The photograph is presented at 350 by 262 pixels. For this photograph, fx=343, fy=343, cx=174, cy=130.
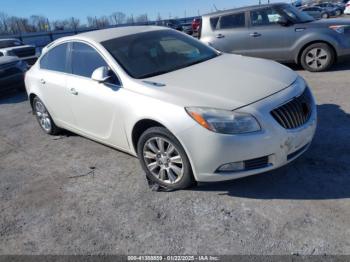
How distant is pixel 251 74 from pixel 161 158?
1321 millimetres

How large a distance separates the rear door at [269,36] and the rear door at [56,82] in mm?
5175

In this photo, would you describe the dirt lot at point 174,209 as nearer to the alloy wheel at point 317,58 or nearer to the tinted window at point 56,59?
the tinted window at point 56,59

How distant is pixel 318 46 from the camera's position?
775cm

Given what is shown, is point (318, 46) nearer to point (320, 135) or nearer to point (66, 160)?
point (320, 135)

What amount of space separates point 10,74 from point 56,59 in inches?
225

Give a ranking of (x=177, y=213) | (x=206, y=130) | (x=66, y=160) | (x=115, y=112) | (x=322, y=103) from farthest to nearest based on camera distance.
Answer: (x=322, y=103) < (x=66, y=160) < (x=115, y=112) < (x=177, y=213) < (x=206, y=130)

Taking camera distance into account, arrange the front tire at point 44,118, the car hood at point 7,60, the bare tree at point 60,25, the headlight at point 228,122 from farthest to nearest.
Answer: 1. the bare tree at point 60,25
2. the car hood at point 7,60
3. the front tire at point 44,118
4. the headlight at point 228,122

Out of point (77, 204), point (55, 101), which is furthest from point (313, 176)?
point (55, 101)

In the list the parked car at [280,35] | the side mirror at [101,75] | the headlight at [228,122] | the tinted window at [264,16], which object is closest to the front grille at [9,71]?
the parked car at [280,35]

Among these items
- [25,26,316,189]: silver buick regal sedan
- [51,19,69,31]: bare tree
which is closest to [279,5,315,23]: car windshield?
[25,26,316,189]: silver buick regal sedan

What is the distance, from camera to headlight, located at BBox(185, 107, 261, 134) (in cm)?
300

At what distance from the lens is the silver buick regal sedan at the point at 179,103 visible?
3045mm

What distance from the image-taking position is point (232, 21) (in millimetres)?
8797

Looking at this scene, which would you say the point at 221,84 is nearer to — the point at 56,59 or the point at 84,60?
the point at 84,60
